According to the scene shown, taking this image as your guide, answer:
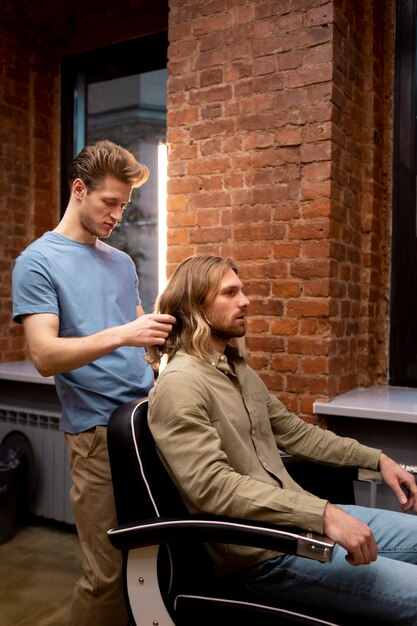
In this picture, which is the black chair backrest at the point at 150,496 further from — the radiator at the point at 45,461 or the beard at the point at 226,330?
the radiator at the point at 45,461

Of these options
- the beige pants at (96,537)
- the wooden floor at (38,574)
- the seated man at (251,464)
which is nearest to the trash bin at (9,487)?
the wooden floor at (38,574)

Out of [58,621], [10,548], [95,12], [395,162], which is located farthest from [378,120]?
[10,548]

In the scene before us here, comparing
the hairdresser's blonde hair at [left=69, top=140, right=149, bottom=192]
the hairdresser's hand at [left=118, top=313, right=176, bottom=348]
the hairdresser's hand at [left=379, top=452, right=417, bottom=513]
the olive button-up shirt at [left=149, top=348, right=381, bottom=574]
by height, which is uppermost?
the hairdresser's blonde hair at [left=69, top=140, right=149, bottom=192]

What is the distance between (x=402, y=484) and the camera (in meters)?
1.75

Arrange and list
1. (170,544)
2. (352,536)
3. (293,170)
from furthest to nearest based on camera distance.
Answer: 1. (293,170)
2. (170,544)
3. (352,536)

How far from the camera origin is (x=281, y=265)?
256 centimetres

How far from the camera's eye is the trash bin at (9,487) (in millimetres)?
3160

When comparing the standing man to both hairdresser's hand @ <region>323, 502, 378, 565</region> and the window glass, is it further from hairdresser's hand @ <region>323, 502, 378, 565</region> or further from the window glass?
the window glass

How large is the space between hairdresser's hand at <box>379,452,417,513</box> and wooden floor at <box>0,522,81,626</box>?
148cm

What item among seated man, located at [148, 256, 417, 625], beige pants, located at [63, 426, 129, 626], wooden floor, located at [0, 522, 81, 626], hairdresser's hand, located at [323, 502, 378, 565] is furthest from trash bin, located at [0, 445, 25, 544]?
hairdresser's hand, located at [323, 502, 378, 565]

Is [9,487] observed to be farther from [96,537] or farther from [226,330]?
[226,330]

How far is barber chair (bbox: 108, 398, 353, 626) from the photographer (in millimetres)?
1306

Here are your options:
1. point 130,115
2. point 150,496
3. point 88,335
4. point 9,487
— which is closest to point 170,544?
point 150,496

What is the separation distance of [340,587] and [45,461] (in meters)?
2.41
